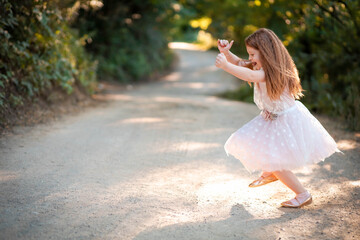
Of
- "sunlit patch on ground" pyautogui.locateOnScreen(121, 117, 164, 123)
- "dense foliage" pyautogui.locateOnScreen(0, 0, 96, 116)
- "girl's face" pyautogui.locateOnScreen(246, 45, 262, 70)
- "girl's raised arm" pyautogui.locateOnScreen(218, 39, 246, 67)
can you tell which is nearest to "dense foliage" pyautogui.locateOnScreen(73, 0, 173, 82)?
"dense foliage" pyautogui.locateOnScreen(0, 0, 96, 116)

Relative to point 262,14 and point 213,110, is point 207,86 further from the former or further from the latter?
point 213,110

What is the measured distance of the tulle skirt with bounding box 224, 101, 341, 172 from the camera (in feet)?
10.1

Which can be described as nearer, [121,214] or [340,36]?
[121,214]

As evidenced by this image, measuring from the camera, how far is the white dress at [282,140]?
3.08 m

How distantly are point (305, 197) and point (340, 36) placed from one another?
16.5ft

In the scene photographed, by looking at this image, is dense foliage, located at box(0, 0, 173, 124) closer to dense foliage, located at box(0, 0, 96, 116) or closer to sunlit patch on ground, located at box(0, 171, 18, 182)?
dense foliage, located at box(0, 0, 96, 116)

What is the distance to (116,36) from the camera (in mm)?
12547

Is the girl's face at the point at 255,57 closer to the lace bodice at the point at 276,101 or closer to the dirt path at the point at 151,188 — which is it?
the lace bodice at the point at 276,101

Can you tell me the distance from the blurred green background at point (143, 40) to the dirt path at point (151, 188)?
905 millimetres

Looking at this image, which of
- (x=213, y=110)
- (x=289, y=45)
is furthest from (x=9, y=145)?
(x=289, y=45)

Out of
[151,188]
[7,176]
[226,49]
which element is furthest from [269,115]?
[7,176]

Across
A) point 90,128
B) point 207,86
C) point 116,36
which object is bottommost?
point 207,86

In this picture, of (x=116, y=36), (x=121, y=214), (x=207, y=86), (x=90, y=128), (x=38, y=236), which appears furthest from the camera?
(x=207, y=86)

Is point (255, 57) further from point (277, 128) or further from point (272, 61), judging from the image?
point (277, 128)
